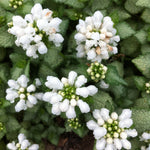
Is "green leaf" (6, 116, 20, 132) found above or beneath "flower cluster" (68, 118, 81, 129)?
beneath

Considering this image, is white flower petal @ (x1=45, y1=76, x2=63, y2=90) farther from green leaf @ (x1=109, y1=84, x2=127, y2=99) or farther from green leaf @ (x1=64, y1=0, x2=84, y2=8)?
green leaf @ (x1=64, y1=0, x2=84, y2=8)

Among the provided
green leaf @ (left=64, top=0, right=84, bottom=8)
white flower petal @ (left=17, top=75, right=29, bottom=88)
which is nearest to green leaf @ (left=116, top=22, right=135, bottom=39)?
green leaf @ (left=64, top=0, right=84, bottom=8)

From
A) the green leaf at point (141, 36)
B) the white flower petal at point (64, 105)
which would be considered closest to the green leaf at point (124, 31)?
the green leaf at point (141, 36)

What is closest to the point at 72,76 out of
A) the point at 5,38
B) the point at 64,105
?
the point at 64,105

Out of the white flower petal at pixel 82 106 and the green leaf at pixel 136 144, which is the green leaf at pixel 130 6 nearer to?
the white flower petal at pixel 82 106

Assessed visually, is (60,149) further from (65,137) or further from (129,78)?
(129,78)

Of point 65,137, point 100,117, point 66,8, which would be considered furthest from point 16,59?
point 65,137
